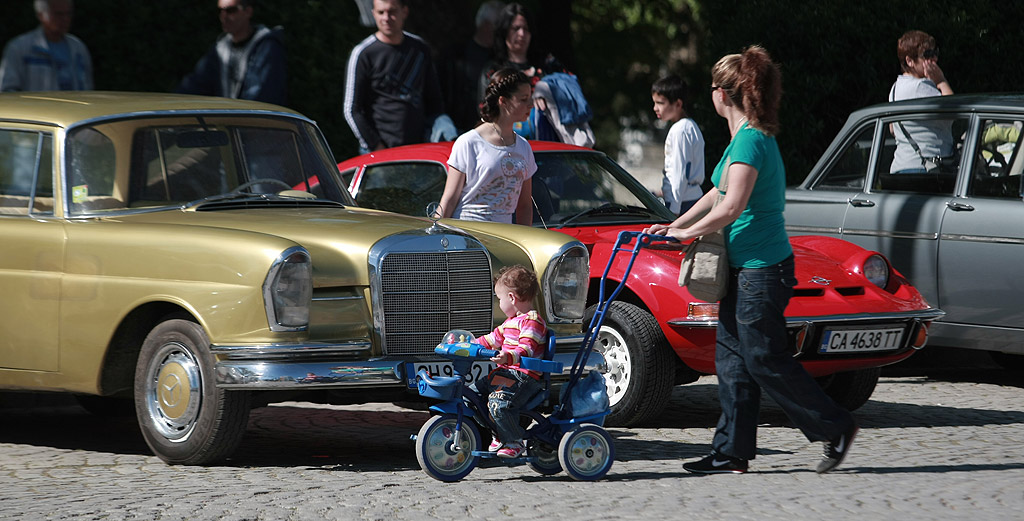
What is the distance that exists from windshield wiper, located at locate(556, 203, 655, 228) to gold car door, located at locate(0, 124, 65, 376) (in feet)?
9.68

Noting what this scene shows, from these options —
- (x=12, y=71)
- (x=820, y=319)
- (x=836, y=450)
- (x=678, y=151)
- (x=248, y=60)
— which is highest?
(x=248, y=60)

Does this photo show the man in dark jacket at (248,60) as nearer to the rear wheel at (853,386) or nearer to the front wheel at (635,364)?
the front wheel at (635,364)

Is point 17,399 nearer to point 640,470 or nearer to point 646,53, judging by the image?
point 640,470

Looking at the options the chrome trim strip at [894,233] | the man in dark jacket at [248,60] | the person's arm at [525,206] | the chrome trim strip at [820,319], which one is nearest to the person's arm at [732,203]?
the chrome trim strip at [820,319]

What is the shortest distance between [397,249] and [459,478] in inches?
45.3

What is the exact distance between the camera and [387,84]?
35.9 feet

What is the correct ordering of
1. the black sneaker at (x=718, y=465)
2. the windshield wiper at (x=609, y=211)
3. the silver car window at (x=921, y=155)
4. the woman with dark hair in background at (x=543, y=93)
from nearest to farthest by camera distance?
the black sneaker at (x=718, y=465)
the windshield wiper at (x=609, y=211)
the silver car window at (x=921, y=155)
the woman with dark hair in background at (x=543, y=93)

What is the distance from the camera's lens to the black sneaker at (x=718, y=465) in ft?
21.2

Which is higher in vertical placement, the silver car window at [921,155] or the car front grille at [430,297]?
the silver car window at [921,155]

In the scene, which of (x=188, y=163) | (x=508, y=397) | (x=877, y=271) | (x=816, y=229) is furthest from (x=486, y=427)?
(x=816, y=229)

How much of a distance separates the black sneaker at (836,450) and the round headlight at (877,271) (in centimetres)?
216

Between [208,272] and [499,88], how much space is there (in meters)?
2.16

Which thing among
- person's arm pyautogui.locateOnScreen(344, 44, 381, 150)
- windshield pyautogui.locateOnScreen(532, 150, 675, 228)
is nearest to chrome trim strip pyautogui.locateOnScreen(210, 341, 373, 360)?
windshield pyautogui.locateOnScreen(532, 150, 675, 228)

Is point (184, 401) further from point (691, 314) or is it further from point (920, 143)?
point (920, 143)
